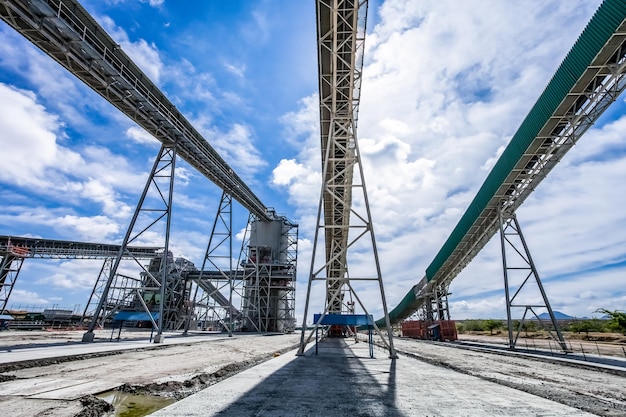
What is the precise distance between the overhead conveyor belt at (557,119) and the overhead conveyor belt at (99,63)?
1883 cm

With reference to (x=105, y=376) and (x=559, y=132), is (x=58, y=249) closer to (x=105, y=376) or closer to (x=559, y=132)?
(x=105, y=376)

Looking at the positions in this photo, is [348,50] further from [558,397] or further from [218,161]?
[218,161]

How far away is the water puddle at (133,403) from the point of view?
4.61m

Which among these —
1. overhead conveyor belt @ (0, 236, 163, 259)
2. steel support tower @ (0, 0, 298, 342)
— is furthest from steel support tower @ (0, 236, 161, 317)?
steel support tower @ (0, 0, 298, 342)

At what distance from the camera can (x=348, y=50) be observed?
12.0 m

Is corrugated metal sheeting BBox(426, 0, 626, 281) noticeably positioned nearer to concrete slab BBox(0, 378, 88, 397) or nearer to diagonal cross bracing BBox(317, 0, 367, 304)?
diagonal cross bracing BBox(317, 0, 367, 304)

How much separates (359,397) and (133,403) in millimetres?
3772

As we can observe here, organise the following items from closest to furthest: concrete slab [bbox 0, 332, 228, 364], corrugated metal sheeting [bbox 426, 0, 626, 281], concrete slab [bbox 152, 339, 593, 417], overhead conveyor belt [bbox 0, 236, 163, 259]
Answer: concrete slab [bbox 152, 339, 593, 417] → concrete slab [bbox 0, 332, 228, 364] → corrugated metal sheeting [bbox 426, 0, 626, 281] → overhead conveyor belt [bbox 0, 236, 163, 259]

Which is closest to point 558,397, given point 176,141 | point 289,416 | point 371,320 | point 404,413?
point 404,413

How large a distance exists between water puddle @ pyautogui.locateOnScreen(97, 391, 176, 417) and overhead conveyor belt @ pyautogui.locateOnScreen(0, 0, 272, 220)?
13.4 metres

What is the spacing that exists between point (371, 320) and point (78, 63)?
16240 millimetres

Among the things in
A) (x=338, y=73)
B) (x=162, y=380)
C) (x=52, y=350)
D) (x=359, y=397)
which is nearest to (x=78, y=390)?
(x=162, y=380)

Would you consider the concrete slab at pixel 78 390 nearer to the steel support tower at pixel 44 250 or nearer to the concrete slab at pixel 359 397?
the concrete slab at pixel 359 397

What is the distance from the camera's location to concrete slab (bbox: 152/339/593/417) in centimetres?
445
